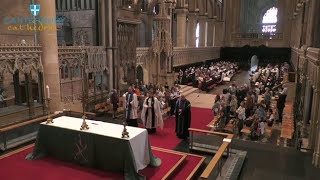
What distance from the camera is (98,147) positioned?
663 centimetres

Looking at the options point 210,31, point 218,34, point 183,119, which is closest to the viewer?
point 183,119

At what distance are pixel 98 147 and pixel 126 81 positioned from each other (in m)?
10.8

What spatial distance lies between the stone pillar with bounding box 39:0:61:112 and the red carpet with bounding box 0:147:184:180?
3.81 m

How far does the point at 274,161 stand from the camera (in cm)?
762

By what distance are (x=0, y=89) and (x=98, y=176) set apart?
6.79 metres

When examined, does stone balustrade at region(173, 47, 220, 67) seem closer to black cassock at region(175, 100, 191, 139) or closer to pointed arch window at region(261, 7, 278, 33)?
pointed arch window at region(261, 7, 278, 33)

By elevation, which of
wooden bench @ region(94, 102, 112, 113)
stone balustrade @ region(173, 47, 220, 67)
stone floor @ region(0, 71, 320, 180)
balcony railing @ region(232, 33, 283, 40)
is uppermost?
balcony railing @ region(232, 33, 283, 40)

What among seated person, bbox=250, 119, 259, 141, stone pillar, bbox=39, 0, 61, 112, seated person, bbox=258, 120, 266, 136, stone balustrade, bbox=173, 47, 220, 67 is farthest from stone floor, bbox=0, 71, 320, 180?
stone balustrade, bbox=173, 47, 220, 67

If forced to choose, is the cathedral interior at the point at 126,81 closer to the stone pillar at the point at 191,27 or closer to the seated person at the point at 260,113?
the seated person at the point at 260,113

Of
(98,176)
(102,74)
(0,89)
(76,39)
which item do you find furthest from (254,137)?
(76,39)

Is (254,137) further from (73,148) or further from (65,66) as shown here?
(65,66)

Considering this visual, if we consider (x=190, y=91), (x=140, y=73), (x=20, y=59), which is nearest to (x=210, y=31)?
(x=190, y=91)

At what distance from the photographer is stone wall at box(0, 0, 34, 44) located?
12.0 metres

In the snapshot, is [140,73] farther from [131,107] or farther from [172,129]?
[131,107]
